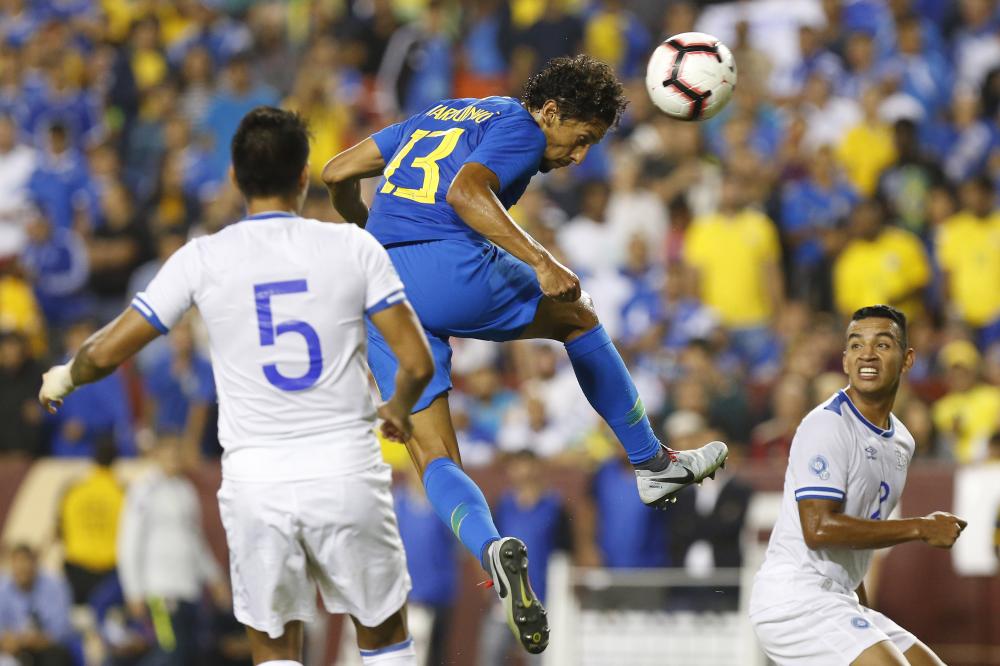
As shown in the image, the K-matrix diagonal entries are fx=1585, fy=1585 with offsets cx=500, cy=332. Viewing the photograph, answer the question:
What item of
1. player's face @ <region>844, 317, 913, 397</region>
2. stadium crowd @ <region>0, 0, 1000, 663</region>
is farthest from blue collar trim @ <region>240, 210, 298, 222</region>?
stadium crowd @ <region>0, 0, 1000, 663</region>

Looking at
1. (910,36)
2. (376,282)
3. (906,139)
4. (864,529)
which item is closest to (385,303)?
(376,282)

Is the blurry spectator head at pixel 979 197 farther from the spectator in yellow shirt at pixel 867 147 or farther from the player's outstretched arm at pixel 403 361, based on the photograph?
the player's outstretched arm at pixel 403 361

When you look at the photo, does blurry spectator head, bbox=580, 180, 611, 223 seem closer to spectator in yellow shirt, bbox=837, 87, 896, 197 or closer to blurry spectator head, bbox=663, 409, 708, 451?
spectator in yellow shirt, bbox=837, 87, 896, 197

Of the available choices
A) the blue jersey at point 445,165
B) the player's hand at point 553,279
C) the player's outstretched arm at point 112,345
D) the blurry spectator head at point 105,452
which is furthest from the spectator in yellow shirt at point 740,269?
the player's outstretched arm at point 112,345

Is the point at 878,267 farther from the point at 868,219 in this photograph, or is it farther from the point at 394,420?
the point at 394,420

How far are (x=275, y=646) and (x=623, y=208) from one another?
29.3ft

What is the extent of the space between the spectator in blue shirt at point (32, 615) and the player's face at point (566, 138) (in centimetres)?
870

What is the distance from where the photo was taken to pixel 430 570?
1264 cm

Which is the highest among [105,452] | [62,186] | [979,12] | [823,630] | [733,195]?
[979,12]

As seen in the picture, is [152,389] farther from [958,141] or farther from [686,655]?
[958,141]

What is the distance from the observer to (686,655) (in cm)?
1141

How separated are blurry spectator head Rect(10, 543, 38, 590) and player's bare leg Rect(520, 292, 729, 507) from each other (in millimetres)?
8075

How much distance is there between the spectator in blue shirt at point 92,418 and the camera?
1455cm

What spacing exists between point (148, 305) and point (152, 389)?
953 cm
